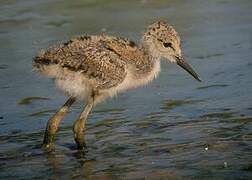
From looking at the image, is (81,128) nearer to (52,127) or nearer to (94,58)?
(52,127)

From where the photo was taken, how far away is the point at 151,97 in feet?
25.5

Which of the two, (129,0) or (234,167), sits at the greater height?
(129,0)

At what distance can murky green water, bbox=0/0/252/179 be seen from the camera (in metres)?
5.93

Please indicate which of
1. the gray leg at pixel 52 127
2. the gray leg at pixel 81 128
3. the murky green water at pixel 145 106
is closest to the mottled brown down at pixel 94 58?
the gray leg at pixel 81 128

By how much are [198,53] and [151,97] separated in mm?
1391

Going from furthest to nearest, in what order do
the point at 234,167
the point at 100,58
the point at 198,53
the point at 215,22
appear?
1. the point at 215,22
2. the point at 198,53
3. the point at 100,58
4. the point at 234,167

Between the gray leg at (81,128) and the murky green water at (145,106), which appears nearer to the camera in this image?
the murky green water at (145,106)

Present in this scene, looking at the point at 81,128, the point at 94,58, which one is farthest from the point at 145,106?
the point at 94,58

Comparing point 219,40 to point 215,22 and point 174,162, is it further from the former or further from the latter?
point 174,162

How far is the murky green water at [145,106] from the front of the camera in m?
5.93

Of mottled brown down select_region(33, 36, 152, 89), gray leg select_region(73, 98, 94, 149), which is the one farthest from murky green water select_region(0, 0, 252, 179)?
mottled brown down select_region(33, 36, 152, 89)

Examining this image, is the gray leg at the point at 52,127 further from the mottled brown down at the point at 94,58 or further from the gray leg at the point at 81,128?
the mottled brown down at the point at 94,58

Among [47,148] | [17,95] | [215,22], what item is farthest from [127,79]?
[215,22]

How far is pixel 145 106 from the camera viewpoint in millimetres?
7484
